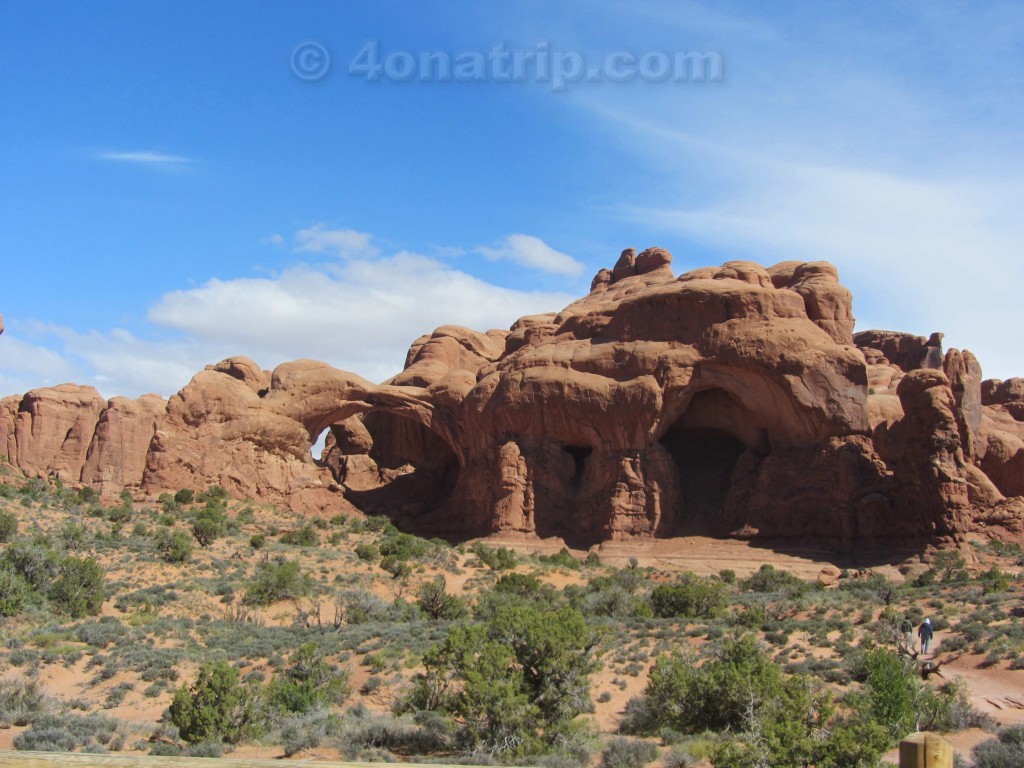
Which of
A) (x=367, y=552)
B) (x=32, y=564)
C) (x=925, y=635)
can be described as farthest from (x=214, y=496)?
(x=925, y=635)

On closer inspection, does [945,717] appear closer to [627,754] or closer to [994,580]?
[627,754]

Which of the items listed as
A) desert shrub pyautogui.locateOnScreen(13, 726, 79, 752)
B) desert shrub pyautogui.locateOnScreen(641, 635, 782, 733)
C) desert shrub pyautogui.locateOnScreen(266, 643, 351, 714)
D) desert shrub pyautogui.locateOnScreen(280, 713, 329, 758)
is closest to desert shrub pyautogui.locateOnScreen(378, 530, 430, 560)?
desert shrub pyautogui.locateOnScreen(266, 643, 351, 714)

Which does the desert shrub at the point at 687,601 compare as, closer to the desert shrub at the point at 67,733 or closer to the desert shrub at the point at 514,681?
the desert shrub at the point at 514,681

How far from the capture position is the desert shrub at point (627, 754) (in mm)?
13672

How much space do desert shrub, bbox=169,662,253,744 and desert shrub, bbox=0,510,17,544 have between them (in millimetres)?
18502

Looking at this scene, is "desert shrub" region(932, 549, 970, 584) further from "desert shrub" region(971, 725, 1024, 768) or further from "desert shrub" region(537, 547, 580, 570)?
"desert shrub" region(971, 725, 1024, 768)

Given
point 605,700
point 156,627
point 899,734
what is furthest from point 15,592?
point 899,734

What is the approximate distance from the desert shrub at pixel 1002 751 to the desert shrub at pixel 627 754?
14.5 feet

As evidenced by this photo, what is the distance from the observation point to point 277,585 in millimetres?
28922

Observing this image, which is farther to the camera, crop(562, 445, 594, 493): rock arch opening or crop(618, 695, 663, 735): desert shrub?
crop(562, 445, 594, 493): rock arch opening

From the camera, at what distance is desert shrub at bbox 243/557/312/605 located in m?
28.5

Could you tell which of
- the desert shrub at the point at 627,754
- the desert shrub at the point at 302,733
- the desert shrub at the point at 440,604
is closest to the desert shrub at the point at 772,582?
the desert shrub at the point at 440,604

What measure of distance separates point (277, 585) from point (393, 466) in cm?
2556

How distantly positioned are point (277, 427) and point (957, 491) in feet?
97.2
